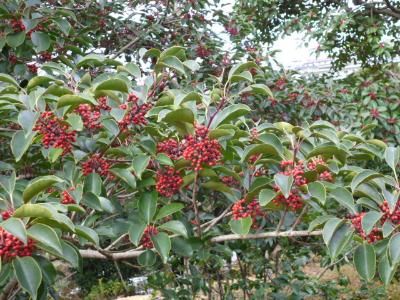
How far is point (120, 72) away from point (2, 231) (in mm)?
1005

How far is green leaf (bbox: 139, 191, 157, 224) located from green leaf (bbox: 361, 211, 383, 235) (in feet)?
2.42

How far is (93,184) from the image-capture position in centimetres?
183

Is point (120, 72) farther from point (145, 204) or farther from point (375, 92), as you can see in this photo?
point (375, 92)

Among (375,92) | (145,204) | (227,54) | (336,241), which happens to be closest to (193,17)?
(227,54)

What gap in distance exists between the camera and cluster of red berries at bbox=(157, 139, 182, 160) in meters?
1.92

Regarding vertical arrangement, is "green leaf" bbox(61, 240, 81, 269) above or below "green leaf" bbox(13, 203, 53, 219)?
below

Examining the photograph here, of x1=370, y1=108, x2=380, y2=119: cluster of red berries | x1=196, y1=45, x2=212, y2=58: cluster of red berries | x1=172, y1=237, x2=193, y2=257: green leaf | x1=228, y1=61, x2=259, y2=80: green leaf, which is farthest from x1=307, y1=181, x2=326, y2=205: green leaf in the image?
x1=370, y1=108, x2=380, y2=119: cluster of red berries

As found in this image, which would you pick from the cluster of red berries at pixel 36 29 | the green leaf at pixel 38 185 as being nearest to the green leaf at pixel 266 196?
the green leaf at pixel 38 185

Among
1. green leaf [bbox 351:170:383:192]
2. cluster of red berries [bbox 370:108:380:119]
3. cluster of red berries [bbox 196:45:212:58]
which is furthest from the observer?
cluster of red berries [bbox 370:108:380:119]

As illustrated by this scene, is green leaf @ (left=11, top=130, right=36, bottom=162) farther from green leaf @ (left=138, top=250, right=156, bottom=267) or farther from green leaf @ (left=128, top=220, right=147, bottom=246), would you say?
green leaf @ (left=138, top=250, right=156, bottom=267)

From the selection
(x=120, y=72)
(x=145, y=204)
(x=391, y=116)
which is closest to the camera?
(x=145, y=204)

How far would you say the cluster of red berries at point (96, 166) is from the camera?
1.92 m

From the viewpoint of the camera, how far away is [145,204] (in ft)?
6.23

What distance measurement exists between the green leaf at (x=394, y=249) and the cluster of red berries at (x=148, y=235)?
31.1 inches
